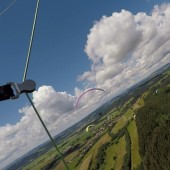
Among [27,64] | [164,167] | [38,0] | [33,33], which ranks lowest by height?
[164,167]

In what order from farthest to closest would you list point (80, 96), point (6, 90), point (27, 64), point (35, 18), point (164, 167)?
point (164, 167) < point (80, 96) < point (35, 18) < point (27, 64) < point (6, 90)

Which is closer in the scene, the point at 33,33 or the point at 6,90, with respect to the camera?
the point at 6,90

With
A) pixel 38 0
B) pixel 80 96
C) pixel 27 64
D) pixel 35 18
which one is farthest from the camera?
pixel 80 96

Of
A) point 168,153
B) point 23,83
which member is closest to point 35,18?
point 23,83

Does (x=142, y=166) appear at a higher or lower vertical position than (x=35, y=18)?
lower

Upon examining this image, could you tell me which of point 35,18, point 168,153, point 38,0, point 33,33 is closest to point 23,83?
point 33,33

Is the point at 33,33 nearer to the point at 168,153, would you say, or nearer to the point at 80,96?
the point at 80,96
